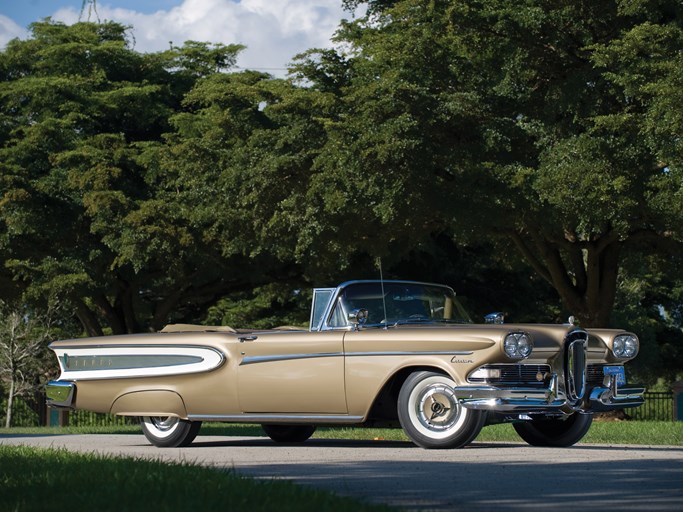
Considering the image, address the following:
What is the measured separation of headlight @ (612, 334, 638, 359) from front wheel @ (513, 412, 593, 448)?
0.74 m

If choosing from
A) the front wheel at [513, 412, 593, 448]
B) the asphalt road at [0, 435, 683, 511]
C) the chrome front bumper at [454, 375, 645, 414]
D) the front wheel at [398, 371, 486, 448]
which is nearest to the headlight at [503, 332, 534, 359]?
the chrome front bumper at [454, 375, 645, 414]

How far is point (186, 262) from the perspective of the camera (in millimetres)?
30703

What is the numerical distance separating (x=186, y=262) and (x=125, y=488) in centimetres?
2325

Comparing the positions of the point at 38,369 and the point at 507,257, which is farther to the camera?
the point at 38,369

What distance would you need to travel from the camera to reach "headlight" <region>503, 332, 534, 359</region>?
11.0 m

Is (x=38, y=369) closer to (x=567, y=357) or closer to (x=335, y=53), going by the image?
(x=335, y=53)

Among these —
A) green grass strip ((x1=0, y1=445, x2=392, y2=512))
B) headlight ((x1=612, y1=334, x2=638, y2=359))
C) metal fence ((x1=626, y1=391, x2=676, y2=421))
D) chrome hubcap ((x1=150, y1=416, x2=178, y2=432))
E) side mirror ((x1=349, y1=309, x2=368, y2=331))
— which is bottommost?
metal fence ((x1=626, y1=391, x2=676, y2=421))

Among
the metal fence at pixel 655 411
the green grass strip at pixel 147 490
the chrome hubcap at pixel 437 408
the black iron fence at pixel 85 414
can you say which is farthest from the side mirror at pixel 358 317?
the metal fence at pixel 655 411

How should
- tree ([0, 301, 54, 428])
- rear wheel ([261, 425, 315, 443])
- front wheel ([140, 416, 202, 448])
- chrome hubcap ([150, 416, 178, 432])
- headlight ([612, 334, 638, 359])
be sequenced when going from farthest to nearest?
tree ([0, 301, 54, 428]) → rear wheel ([261, 425, 315, 443]) → chrome hubcap ([150, 416, 178, 432]) → front wheel ([140, 416, 202, 448]) → headlight ([612, 334, 638, 359])

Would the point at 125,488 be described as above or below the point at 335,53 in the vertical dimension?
below

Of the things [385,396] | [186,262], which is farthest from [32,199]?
[385,396]

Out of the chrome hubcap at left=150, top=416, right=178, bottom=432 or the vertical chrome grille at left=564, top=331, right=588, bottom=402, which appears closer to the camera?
the vertical chrome grille at left=564, top=331, right=588, bottom=402

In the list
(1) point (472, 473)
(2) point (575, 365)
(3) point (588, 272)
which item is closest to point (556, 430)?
(2) point (575, 365)

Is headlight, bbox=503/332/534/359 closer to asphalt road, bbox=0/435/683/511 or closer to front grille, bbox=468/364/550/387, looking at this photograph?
front grille, bbox=468/364/550/387
